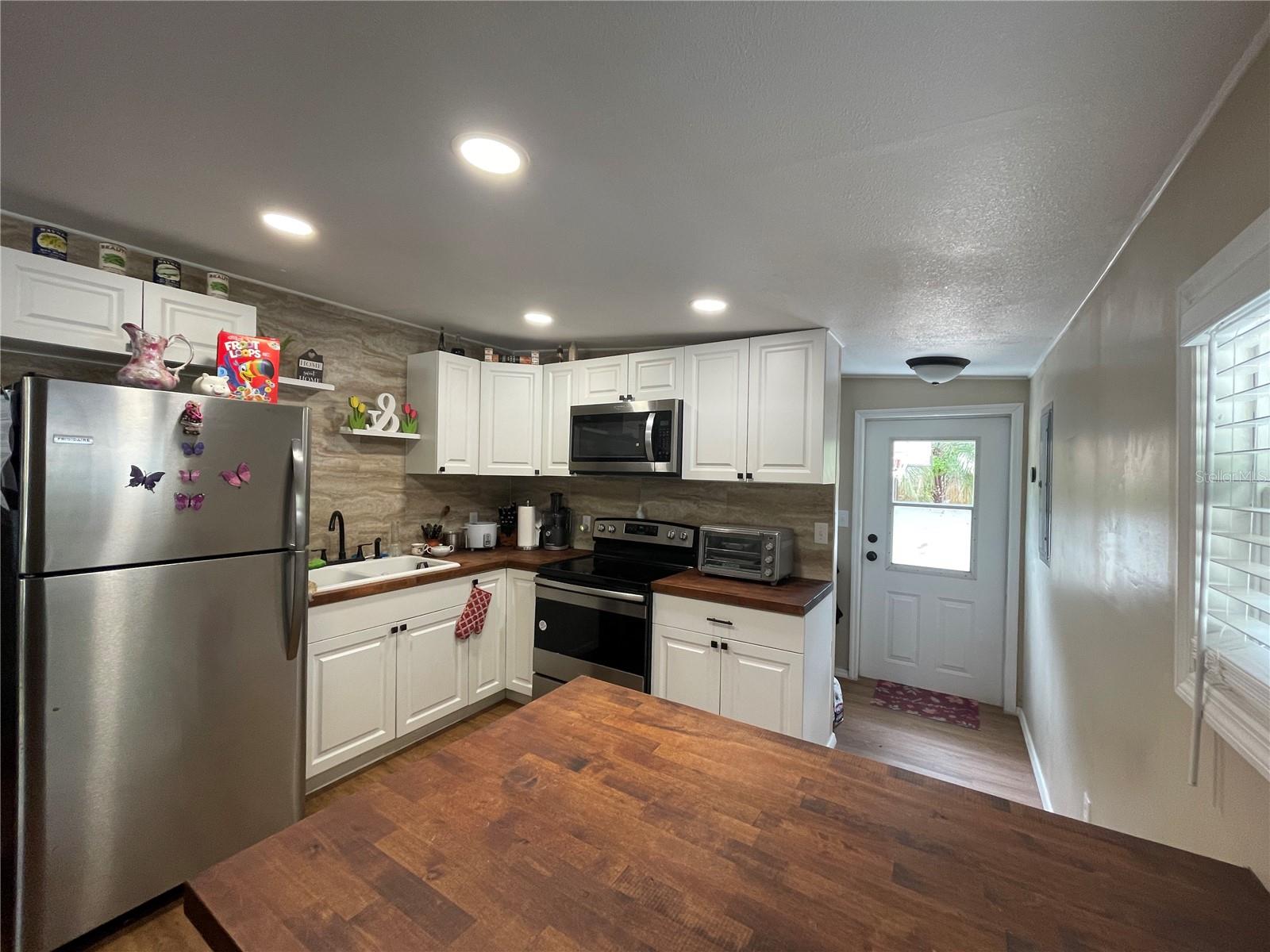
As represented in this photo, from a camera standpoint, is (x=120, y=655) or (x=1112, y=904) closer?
(x=1112, y=904)

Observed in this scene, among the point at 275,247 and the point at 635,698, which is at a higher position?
the point at 275,247

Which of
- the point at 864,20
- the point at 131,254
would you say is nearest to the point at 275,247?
the point at 131,254

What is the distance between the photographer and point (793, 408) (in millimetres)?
2707

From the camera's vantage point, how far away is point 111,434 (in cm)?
155

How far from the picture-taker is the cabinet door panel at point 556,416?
11.1ft

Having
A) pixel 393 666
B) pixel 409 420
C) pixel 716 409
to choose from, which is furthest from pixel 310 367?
pixel 716 409

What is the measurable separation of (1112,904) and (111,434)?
8.01ft

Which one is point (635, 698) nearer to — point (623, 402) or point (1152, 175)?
point (1152, 175)

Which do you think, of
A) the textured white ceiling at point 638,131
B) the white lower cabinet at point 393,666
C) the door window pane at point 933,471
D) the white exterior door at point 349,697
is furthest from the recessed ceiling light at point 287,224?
the door window pane at point 933,471

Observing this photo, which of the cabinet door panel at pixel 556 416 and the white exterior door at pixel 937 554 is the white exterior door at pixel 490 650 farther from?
the white exterior door at pixel 937 554

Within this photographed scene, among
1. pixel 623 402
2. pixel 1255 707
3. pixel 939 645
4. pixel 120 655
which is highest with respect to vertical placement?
pixel 623 402

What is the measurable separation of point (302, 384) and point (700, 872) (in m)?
2.59

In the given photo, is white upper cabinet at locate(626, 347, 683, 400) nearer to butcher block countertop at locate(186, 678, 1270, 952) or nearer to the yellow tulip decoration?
the yellow tulip decoration

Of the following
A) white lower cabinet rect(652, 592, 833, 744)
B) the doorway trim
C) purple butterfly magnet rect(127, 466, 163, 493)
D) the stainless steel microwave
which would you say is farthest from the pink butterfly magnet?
the doorway trim
